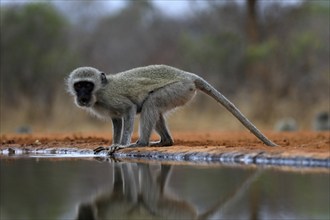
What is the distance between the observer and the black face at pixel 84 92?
12141 millimetres

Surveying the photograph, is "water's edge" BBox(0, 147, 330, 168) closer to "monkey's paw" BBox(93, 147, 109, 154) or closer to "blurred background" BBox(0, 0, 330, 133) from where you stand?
→ "monkey's paw" BBox(93, 147, 109, 154)

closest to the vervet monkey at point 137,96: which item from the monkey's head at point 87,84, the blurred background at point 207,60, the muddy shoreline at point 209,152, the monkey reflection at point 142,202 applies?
the monkey's head at point 87,84

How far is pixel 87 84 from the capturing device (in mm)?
12219

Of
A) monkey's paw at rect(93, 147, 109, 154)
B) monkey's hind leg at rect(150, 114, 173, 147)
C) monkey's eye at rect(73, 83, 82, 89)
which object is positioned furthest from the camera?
monkey's hind leg at rect(150, 114, 173, 147)

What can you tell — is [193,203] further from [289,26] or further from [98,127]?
[289,26]

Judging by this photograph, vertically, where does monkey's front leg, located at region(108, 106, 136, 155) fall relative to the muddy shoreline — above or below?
A: above

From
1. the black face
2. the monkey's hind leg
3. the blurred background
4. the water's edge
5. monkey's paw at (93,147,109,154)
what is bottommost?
the water's edge

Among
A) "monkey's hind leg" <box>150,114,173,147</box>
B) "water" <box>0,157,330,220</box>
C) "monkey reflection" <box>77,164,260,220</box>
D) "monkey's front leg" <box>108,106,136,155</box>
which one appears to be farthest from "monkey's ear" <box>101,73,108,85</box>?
"monkey reflection" <box>77,164,260,220</box>

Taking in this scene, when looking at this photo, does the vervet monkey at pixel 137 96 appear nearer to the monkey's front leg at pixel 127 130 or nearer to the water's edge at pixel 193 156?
the monkey's front leg at pixel 127 130

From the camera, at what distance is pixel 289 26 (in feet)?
116

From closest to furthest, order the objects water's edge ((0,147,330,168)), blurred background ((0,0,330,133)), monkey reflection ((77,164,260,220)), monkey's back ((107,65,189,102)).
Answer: monkey reflection ((77,164,260,220)) → water's edge ((0,147,330,168)) → monkey's back ((107,65,189,102)) → blurred background ((0,0,330,133))

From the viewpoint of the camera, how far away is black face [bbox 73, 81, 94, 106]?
12141 millimetres

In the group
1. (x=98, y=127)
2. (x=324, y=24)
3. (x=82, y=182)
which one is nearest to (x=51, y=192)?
(x=82, y=182)

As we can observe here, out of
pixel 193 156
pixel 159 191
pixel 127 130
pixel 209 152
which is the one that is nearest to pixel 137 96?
pixel 127 130
